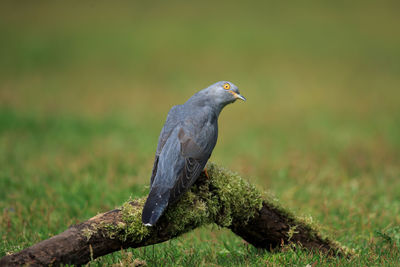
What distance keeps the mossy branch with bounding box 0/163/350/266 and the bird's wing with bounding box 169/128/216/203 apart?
206 mm

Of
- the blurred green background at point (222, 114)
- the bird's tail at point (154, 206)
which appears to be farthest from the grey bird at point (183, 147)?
the blurred green background at point (222, 114)

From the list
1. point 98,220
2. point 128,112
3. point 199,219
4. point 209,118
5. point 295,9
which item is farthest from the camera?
point 295,9

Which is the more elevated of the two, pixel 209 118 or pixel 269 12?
pixel 269 12

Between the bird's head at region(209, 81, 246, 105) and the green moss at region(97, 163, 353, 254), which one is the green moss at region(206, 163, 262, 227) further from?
the bird's head at region(209, 81, 246, 105)

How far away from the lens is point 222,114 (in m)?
13.6

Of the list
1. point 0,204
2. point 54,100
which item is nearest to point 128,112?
point 54,100

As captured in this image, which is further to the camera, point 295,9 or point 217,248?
point 295,9

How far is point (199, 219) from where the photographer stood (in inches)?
171

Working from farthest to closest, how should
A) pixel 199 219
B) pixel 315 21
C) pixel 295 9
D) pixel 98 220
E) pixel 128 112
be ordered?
pixel 295 9 < pixel 315 21 < pixel 128 112 < pixel 199 219 < pixel 98 220

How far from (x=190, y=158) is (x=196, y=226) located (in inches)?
24.0

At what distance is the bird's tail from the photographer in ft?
13.0

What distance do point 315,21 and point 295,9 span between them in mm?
2369

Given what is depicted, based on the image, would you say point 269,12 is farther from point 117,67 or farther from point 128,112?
point 128,112

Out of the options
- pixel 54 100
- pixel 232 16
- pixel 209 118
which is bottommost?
pixel 54 100
